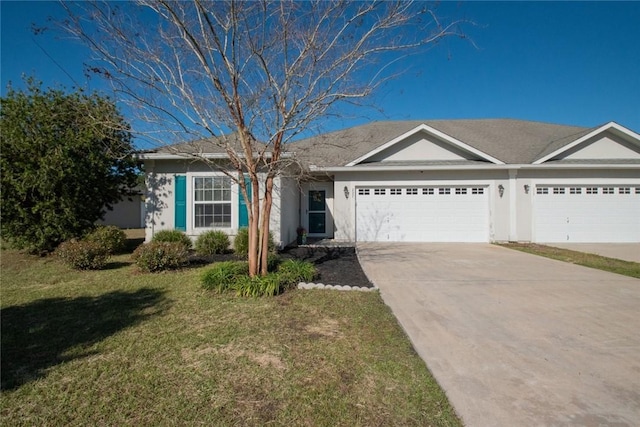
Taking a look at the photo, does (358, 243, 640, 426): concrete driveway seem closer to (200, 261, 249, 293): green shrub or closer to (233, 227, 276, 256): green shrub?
(200, 261, 249, 293): green shrub

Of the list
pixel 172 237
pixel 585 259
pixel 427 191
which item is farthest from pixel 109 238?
pixel 585 259

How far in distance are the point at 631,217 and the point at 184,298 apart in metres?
16.3

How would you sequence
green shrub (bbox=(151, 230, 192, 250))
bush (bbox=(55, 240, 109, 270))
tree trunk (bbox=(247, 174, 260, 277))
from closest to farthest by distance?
tree trunk (bbox=(247, 174, 260, 277)) → bush (bbox=(55, 240, 109, 270)) → green shrub (bbox=(151, 230, 192, 250))

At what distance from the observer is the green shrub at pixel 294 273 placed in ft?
20.1

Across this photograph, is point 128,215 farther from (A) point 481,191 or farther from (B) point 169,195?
(A) point 481,191

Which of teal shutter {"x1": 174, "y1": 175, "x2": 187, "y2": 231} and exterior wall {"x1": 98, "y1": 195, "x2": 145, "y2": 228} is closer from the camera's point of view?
teal shutter {"x1": 174, "y1": 175, "x2": 187, "y2": 231}

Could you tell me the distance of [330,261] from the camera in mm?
8766

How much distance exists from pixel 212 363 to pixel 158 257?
4922 millimetres

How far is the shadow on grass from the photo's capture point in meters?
3.36

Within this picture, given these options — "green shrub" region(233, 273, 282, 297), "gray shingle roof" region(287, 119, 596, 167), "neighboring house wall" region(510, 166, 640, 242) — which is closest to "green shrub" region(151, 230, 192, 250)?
"green shrub" region(233, 273, 282, 297)

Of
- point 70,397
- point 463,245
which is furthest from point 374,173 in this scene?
point 70,397

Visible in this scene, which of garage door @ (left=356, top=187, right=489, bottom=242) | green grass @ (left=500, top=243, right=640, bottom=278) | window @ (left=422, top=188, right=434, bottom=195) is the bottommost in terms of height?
green grass @ (left=500, top=243, right=640, bottom=278)

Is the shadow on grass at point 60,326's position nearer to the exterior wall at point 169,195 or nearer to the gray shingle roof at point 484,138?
the exterior wall at point 169,195

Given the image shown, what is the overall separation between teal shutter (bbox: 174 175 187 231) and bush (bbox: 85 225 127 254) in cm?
185
